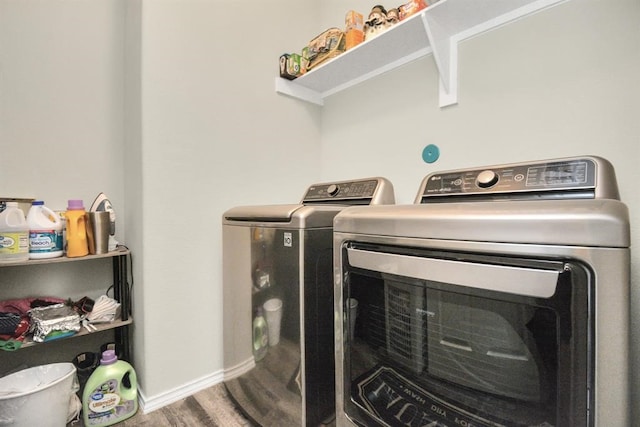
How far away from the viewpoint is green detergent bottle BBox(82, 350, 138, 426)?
1.26 metres

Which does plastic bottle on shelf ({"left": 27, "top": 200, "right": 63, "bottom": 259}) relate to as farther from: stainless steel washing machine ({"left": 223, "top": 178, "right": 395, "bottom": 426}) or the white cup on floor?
the white cup on floor

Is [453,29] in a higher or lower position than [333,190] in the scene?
higher

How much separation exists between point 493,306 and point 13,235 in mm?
1734

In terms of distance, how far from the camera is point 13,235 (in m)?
1.18

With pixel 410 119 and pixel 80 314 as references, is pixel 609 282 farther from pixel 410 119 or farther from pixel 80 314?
pixel 80 314

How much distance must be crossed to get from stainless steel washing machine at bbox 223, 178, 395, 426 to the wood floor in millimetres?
94

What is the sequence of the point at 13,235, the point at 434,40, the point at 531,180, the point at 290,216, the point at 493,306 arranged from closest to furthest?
the point at 493,306
the point at 531,180
the point at 290,216
the point at 13,235
the point at 434,40

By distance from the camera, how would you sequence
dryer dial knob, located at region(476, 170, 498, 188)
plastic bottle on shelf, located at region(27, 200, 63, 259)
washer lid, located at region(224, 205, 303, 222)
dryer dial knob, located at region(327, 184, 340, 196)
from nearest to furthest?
dryer dial knob, located at region(476, 170, 498, 188), washer lid, located at region(224, 205, 303, 222), plastic bottle on shelf, located at region(27, 200, 63, 259), dryer dial knob, located at region(327, 184, 340, 196)

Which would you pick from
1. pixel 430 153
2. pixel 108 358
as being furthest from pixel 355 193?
pixel 108 358

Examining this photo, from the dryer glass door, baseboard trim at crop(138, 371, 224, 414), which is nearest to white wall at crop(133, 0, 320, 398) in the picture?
baseboard trim at crop(138, 371, 224, 414)

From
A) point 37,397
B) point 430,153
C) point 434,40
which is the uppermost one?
point 434,40

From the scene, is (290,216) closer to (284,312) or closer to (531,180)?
(284,312)

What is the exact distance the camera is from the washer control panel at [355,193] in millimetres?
1390

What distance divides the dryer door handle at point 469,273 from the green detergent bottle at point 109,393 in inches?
52.5
